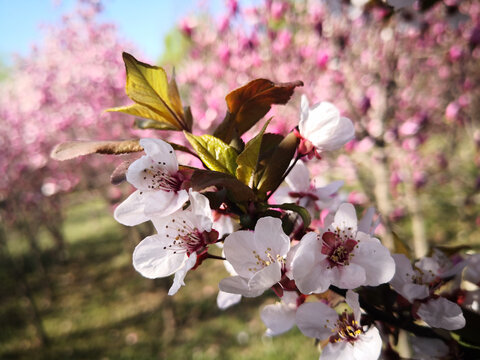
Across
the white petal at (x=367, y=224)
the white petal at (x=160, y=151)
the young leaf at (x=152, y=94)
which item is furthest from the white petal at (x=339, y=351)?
the young leaf at (x=152, y=94)

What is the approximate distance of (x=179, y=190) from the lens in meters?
0.61

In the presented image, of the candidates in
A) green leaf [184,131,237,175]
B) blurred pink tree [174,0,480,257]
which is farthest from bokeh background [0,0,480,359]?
green leaf [184,131,237,175]

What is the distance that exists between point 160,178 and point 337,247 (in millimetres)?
325

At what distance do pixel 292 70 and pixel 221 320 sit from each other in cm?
305

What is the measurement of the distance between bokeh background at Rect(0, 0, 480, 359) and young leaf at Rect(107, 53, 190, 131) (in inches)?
37.0

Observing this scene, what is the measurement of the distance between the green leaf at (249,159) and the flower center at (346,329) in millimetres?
292

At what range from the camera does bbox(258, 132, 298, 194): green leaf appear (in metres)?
0.64

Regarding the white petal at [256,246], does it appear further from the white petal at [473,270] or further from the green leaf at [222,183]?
the white petal at [473,270]

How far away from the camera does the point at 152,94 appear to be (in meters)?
0.70

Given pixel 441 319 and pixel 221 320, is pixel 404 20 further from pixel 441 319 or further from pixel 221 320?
pixel 221 320

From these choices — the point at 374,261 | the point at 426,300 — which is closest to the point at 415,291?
the point at 426,300

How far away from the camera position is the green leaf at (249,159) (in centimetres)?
58

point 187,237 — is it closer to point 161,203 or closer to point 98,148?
point 161,203

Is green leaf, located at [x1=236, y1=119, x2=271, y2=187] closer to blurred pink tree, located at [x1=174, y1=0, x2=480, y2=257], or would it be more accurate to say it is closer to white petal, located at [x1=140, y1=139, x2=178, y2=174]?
white petal, located at [x1=140, y1=139, x2=178, y2=174]
